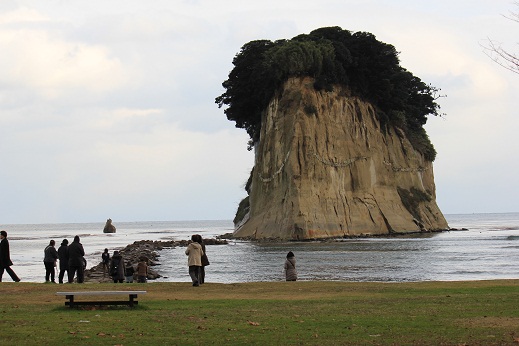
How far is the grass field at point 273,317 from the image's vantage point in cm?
1794

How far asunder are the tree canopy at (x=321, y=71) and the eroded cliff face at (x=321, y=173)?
5.50ft

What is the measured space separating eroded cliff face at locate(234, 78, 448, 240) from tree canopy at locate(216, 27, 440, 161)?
1.68 m

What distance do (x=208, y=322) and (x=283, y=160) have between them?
79.4 m

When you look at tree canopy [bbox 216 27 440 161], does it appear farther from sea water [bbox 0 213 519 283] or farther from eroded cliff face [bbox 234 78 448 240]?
sea water [bbox 0 213 519 283]

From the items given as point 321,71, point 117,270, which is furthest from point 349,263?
point 321,71

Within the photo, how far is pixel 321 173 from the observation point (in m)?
99.0

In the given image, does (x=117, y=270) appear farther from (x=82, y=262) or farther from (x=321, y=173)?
(x=321, y=173)

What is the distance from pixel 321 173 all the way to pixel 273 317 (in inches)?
3069

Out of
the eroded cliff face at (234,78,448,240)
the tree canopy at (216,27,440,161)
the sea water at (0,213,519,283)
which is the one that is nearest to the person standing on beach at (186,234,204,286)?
the sea water at (0,213,519,283)

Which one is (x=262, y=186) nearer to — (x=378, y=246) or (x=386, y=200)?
(x=386, y=200)

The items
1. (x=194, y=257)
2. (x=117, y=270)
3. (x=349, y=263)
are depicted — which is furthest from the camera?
(x=349, y=263)

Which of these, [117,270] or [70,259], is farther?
[117,270]

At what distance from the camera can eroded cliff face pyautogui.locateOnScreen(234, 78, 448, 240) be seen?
316 feet

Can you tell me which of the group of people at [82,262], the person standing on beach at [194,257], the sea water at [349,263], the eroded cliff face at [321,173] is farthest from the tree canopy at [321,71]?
the person standing on beach at [194,257]
